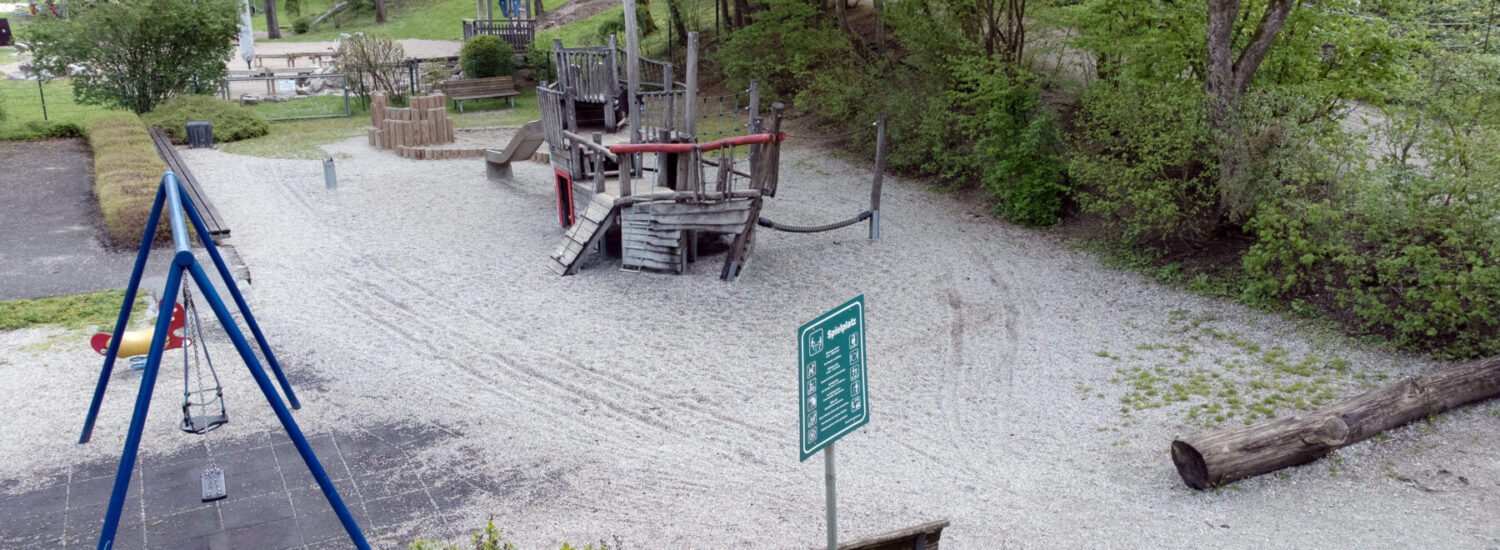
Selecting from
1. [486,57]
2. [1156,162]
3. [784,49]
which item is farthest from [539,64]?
[1156,162]

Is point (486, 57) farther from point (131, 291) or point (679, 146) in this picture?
point (131, 291)

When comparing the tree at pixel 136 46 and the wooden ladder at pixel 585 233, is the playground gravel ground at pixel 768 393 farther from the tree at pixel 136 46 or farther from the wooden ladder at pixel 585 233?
the tree at pixel 136 46

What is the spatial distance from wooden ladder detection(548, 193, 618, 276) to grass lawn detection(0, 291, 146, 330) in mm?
4157

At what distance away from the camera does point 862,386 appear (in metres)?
4.69

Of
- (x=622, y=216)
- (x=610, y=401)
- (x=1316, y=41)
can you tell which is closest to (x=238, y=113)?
(x=622, y=216)

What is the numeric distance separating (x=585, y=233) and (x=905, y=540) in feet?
23.6

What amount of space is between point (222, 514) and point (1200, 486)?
6.24 metres

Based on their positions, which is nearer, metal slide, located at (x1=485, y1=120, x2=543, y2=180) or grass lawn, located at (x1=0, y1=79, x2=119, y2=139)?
metal slide, located at (x1=485, y1=120, x2=543, y2=180)

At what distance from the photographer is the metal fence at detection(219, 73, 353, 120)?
76.8 feet

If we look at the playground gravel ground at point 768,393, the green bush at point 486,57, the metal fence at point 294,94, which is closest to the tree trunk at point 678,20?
the green bush at point 486,57

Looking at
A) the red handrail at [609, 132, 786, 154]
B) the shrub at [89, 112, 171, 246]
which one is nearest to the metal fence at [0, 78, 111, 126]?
the shrub at [89, 112, 171, 246]

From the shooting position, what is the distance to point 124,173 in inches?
569

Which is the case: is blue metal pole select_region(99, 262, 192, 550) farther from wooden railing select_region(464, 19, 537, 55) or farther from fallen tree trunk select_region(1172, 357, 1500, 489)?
wooden railing select_region(464, 19, 537, 55)

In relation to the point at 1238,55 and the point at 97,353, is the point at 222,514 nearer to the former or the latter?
the point at 97,353
